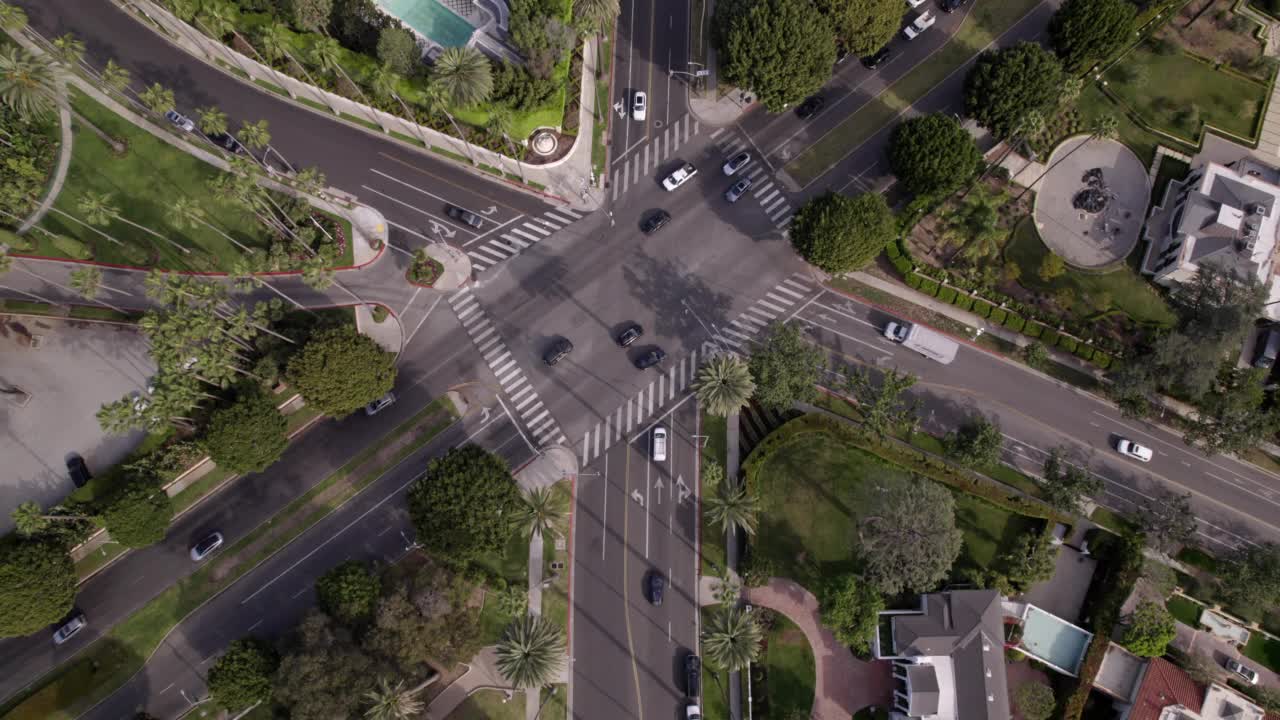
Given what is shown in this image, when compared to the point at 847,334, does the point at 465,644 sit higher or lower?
lower

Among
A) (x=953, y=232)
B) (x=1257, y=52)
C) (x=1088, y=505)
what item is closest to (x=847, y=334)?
(x=953, y=232)

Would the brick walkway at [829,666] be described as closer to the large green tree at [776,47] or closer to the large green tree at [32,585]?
the large green tree at [776,47]

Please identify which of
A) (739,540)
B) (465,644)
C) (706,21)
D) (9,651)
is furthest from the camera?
(706,21)

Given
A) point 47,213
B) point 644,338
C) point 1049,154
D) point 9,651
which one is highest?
point 1049,154

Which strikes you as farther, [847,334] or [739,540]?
[847,334]

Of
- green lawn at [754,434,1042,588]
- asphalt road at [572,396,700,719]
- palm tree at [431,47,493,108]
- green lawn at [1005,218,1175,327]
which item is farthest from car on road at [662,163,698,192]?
green lawn at [1005,218,1175,327]

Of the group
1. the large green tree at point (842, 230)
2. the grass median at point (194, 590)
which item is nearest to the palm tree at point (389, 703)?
the grass median at point (194, 590)

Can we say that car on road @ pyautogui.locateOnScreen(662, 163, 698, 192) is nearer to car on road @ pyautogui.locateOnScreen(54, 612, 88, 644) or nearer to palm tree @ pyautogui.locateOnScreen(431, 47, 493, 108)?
palm tree @ pyautogui.locateOnScreen(431, 47, 493, 108)

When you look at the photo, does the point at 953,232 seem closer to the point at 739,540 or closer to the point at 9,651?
the point at 739,540

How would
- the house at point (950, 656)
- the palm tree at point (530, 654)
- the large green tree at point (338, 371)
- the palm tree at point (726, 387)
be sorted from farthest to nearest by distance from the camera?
the palm tree at point (726, 387) → the large green tree at point (338, 371) → the house at point (950, 656) → the palm tree at point (530, 654)
